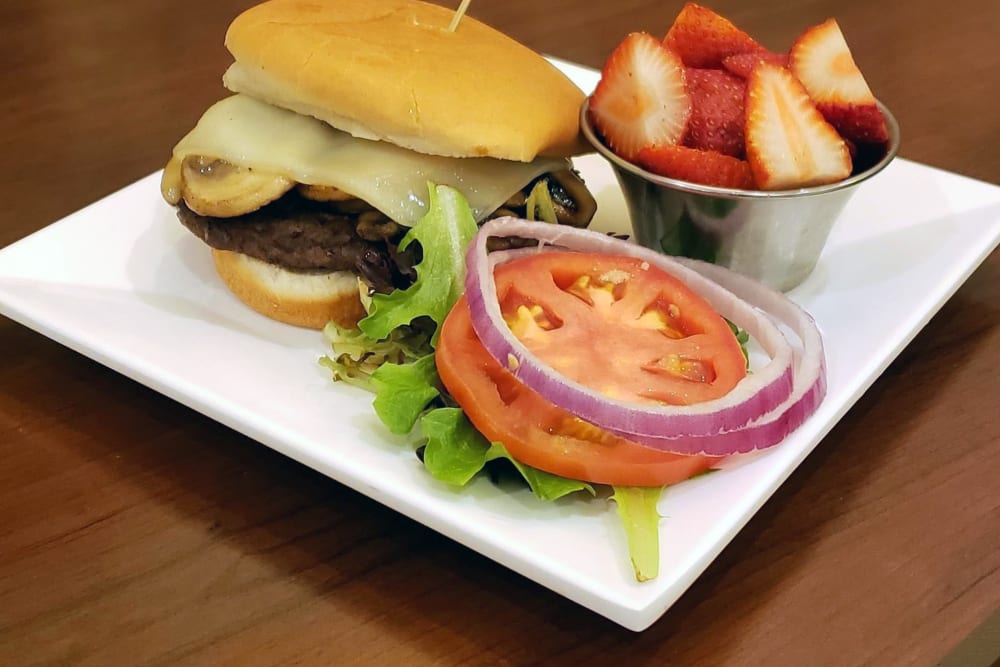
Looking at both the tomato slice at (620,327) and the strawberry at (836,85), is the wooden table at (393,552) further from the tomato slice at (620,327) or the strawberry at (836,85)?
the strawberry at (836,85)

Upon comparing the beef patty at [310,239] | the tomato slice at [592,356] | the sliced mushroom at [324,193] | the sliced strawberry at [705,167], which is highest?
the sliced strawberry at [705,167]

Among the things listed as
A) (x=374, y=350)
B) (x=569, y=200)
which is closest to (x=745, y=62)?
(x=569, y=200)

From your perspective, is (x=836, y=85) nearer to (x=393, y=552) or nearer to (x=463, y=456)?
(x=463, y=456)

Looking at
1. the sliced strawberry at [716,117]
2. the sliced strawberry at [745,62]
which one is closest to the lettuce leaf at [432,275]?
the sliced strawberry at [716,117]

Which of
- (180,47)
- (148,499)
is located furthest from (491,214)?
(180,47)

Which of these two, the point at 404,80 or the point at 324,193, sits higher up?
the point at 404,80

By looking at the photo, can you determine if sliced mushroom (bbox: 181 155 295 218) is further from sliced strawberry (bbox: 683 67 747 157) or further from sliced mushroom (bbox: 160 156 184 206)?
sliced strawberry (bbox: 683 67 747 157)

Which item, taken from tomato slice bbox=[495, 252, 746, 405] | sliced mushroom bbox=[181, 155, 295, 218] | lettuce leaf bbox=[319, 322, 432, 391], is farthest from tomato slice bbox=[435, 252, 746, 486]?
sliced mushroom bbox=[181, 155, 295, 218]
